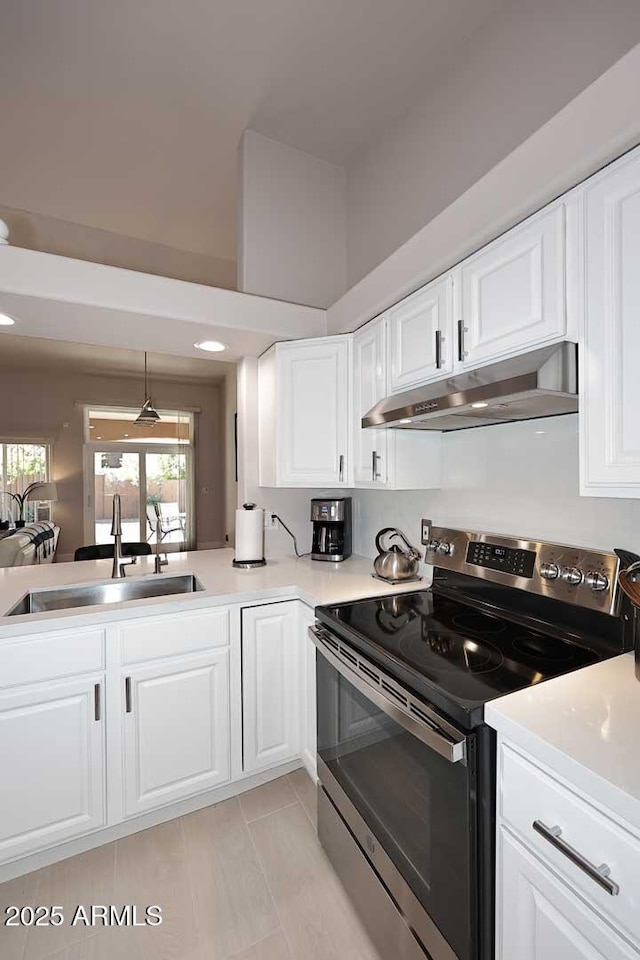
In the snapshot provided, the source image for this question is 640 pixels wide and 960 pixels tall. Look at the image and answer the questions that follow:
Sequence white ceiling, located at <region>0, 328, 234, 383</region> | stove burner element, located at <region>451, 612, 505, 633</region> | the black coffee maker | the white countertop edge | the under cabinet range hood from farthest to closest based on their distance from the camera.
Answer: white ceiling, located at <region>0, 328, 234, 383</region>, the black coffee maker, stove burner element, located at <region>451, 612, 505, 633</region>, the under cabinet range hood, the white countertop edge

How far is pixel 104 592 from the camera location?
2.04 meters

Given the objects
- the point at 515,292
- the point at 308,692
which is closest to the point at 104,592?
the point at 308,692

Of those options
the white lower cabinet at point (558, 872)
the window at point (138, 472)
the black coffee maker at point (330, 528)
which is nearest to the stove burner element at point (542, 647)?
the white lower cabinet at point (558, 872)

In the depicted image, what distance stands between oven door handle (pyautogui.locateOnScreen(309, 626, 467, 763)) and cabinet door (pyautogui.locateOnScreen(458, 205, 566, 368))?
3.12 ft

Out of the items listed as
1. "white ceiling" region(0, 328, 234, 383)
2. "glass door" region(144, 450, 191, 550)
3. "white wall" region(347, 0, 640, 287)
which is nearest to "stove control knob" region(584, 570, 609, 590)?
"white wall" region(347, 0, 640, 287)

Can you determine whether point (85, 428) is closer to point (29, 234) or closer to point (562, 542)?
point (29, 234)

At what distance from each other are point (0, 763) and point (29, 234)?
3.13 meters

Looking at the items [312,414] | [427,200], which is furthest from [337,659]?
[427,200]

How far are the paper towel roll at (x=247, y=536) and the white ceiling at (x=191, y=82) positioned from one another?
199cm

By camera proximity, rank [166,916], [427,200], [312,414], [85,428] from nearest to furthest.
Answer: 1. [166,916]
2. [427,200]
3. [312,414]
4. [85,428]

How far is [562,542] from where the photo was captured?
4.71 feet

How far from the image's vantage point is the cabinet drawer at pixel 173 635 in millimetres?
1666

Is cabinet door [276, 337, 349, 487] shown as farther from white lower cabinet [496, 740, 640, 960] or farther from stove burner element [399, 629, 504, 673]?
white lower cabinet [496, 740, 640, 960]

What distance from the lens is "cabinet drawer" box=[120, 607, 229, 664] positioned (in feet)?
5.47
